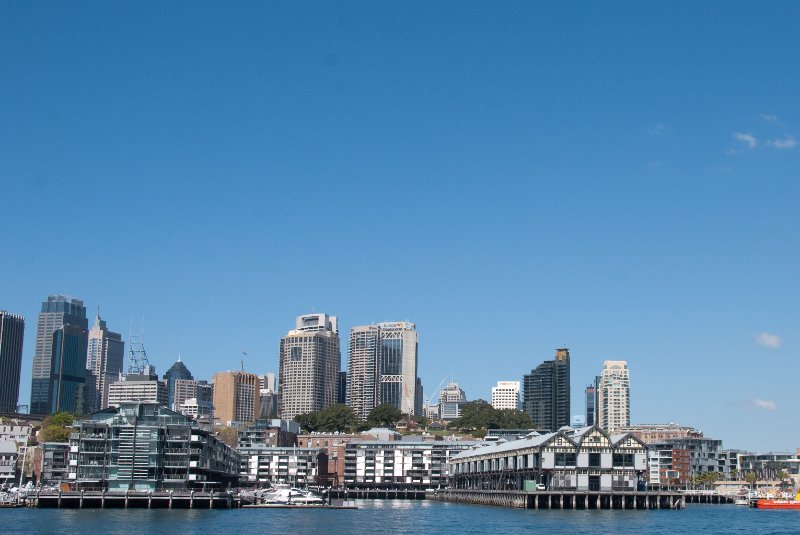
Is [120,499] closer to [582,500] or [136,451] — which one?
[136,451]

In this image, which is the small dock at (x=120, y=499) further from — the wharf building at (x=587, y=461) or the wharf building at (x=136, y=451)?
the wharf building at (x=587, y=461)

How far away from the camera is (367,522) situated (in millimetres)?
141125

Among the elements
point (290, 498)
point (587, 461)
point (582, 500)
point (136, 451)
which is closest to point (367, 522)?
point (290, 498)

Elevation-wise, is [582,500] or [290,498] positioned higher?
[582,500]

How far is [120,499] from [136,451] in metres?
9.86

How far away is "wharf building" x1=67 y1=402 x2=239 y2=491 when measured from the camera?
168m

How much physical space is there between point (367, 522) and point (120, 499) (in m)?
42.1

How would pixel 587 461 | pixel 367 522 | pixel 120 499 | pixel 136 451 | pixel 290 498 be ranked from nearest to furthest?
1. pixel 367 522
2. pixel 120 499
3. pixel 136 451
4. pixel 587 461
5. pixel 290 498

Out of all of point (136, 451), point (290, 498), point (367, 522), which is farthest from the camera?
point (290, 498)

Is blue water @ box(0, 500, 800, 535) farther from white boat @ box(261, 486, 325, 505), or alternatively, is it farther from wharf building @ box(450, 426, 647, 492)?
white boat @ box(261, 486, 325, 505)

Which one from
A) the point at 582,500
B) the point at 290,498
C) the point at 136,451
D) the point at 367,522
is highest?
the point at 136,451

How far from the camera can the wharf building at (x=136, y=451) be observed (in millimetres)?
168000

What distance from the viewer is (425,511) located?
17725 cm

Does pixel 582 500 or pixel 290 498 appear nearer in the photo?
pixel 582 500
